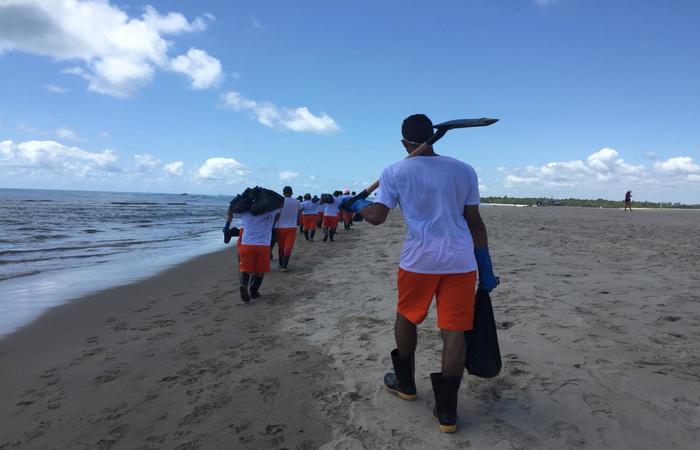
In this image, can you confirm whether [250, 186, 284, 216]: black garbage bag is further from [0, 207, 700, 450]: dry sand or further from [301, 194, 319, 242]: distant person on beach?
[301, 194, 319, 242]: distant person on beach

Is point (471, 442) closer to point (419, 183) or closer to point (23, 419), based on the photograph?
point (419, 183)

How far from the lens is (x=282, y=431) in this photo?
283 centimetres

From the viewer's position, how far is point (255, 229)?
6.79 m

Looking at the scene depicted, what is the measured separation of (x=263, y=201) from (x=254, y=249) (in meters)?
0.76

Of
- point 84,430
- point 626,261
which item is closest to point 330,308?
point 84,430

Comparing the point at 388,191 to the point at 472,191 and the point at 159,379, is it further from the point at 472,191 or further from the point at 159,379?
the point at 159,379

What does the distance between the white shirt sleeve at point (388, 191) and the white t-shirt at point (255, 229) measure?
4.27 meters

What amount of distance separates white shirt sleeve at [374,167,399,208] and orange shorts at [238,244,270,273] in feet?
13.8

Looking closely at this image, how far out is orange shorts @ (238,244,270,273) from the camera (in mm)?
6680

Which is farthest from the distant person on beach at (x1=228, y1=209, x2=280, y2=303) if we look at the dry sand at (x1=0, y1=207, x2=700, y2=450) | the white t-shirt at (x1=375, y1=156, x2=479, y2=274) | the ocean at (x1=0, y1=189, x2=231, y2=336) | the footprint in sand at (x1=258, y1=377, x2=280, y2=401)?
the white t-shirt at (x1=375, y1=156, x2=479, y2=274)

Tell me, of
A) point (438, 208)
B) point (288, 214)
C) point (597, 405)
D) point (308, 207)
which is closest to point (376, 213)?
point (438, 208)

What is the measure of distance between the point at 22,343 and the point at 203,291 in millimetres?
2884

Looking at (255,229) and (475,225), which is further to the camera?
(255,229)

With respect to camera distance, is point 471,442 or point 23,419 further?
point 23,419
